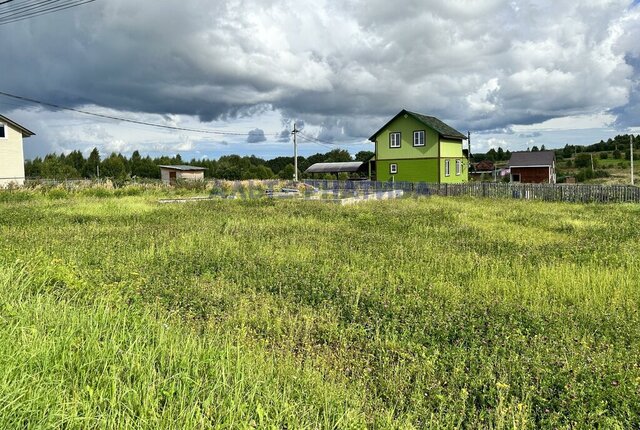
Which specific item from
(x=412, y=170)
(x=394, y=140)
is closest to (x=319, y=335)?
(x=412, y=170)

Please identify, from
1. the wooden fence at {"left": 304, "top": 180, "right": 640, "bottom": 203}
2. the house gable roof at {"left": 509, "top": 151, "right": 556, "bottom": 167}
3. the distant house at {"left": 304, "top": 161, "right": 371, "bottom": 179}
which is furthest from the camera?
the distant house at {"left": 304, "top": 161, "right": 371, "bottom": 179}

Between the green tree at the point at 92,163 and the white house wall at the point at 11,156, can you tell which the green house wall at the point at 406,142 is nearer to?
the white house wall at the point at 11,156

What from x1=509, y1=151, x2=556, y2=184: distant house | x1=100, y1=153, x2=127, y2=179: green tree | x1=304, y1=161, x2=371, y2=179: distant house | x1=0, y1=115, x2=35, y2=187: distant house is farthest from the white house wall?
x1=509, y1=151, x2=556, y2=184: distant house

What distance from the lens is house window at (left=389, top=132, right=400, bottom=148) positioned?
39.0 metres

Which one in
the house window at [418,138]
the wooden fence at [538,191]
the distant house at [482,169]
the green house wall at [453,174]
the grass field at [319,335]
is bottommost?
the grass field at [319,335]

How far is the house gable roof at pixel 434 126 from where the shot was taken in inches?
1452

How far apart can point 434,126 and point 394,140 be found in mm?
3920

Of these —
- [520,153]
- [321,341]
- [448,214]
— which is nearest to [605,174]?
[520,153]

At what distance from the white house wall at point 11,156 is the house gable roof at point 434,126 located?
33.1 m

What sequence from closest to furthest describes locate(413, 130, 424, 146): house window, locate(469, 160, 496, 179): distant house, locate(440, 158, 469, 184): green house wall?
1. locate(440, 158, 469, 184): green house wall
2. locate(413, 130, 424, 146): house window
3. locate(469, 160, 496, 179): distant house

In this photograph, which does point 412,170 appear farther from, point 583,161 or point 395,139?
point 583,161

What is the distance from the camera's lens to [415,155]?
125 feet

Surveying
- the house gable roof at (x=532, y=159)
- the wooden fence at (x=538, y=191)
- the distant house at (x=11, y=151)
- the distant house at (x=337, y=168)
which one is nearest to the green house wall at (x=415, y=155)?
the wooden fence at (x=538, y=191)

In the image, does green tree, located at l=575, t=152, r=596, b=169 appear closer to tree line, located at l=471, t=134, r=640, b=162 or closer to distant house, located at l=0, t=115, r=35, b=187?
tree line, located at l=471, t=134, r=640, b=162
